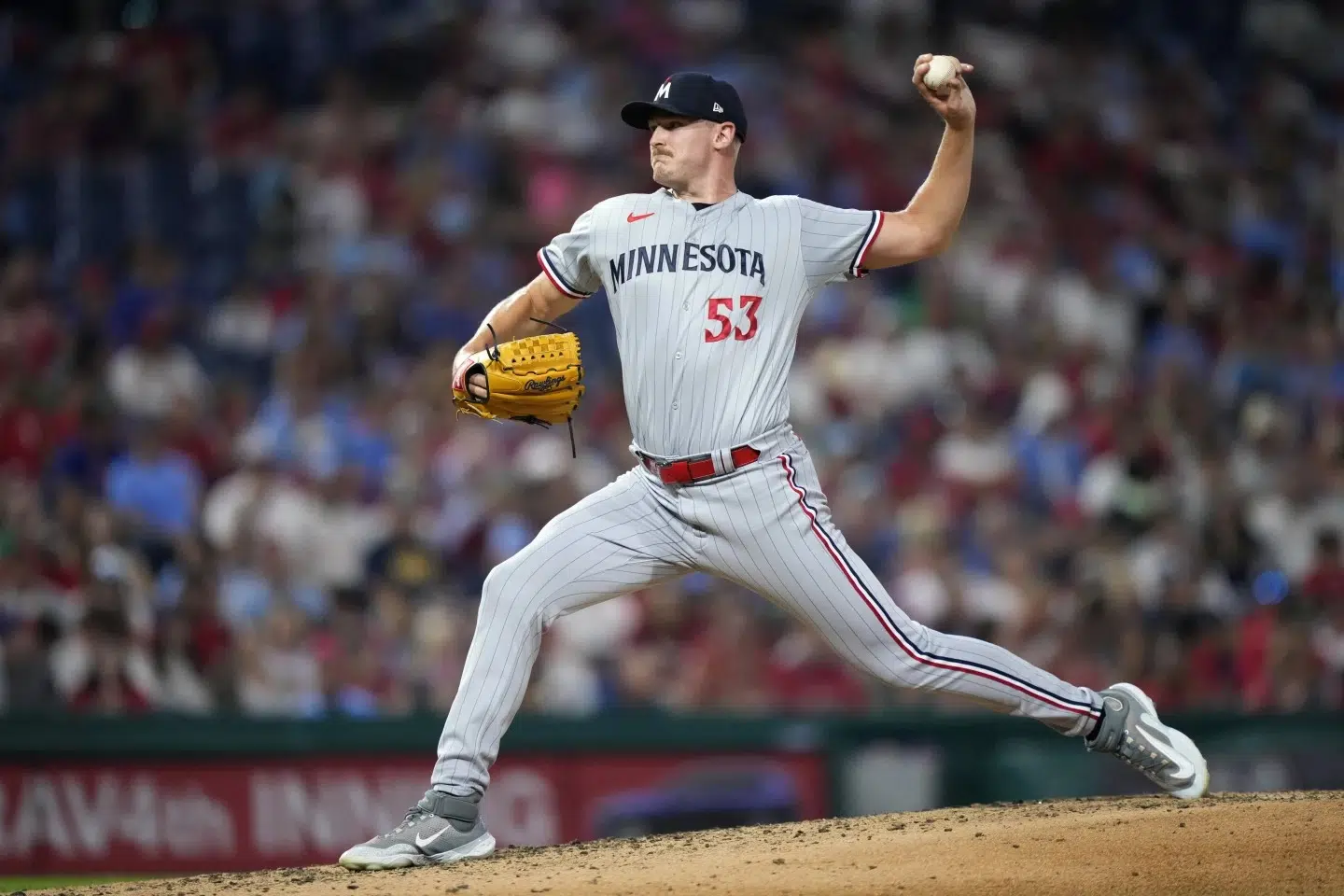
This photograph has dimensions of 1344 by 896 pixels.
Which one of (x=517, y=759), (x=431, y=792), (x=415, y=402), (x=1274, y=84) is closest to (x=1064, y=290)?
(x=1274, y=84)

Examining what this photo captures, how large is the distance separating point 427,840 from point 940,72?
2.31 m

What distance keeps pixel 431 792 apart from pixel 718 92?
1944 millimetres

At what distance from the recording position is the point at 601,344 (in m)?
9.62

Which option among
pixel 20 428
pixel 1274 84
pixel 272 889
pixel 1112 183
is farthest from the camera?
pixel 1274 84

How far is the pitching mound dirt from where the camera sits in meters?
3.91

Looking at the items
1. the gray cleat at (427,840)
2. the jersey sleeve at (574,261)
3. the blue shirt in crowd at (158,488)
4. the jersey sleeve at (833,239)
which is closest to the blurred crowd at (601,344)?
the blue shirt in crowd at (158,488)

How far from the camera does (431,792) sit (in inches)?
168

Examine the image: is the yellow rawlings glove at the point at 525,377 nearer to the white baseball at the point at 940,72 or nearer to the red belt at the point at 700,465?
the red belt at the point at 700,465

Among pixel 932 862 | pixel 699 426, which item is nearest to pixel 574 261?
pixel 699 426

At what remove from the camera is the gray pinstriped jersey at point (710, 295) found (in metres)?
4.19

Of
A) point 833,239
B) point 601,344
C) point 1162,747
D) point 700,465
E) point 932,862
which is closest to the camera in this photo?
point 932,862

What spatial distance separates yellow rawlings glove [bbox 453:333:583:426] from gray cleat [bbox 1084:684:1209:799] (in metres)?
1.70

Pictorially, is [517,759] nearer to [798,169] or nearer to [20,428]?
[20,428]

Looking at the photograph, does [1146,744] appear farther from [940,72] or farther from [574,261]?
[574,261]
